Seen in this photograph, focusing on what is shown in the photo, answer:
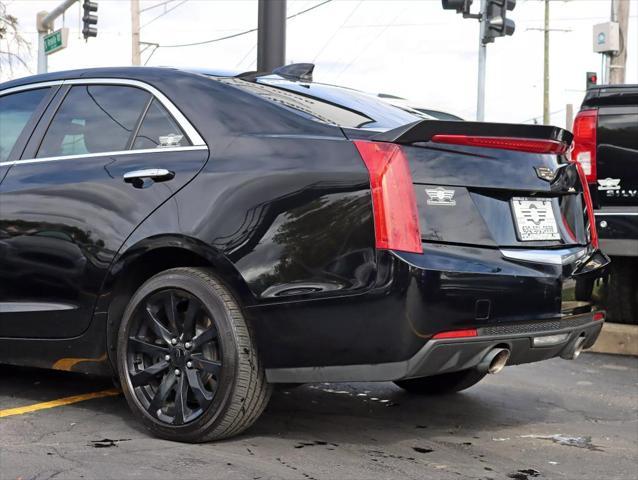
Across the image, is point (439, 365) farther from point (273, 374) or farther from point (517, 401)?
point (517, 401)

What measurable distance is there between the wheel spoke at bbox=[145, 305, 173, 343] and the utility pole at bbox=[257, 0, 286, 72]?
483 cm

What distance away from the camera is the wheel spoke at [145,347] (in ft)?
13.3

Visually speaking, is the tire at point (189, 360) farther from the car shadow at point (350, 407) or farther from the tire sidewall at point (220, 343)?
the car shadow at point (350, 407)

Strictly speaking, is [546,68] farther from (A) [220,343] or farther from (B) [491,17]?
(A) [220,343]

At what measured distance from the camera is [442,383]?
205 inches

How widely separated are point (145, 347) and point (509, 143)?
1.75m

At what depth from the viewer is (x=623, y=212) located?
6.41m

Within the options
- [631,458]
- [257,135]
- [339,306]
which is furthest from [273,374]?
[631,458]

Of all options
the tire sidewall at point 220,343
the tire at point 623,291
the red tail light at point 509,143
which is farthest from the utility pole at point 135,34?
the red tail light at point 509,143

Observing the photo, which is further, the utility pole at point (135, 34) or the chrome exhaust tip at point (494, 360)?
the utility pole at point (135, 34)

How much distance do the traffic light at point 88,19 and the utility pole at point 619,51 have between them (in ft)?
39.5

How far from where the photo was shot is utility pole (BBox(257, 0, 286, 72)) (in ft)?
28.2

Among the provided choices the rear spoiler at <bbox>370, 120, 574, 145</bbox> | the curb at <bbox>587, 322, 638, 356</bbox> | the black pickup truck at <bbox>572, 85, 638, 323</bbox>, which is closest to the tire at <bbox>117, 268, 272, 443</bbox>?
the rear spoiler at <bbox>370, 120, 574, 145</bbox>

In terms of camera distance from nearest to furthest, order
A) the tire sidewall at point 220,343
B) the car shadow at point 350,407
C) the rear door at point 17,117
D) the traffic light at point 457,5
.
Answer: the tire sidewall at point 220,343, the car shadow at point 350,407, the rear door at point 17,117, the traffic light at point 457,5
